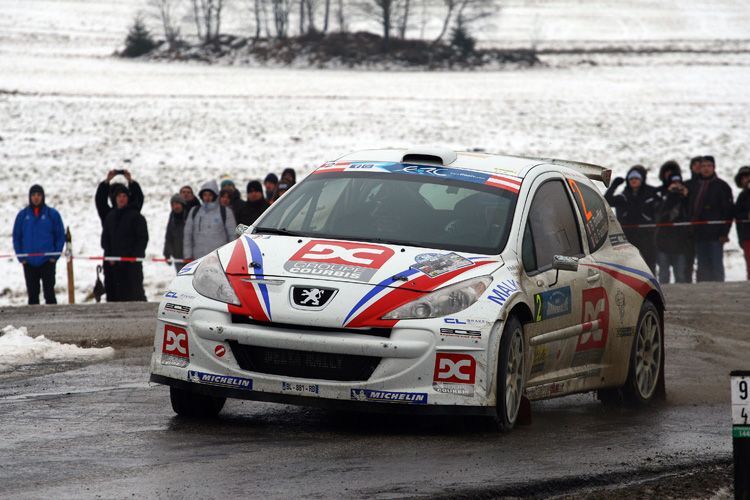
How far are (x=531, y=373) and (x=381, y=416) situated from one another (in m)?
0.94

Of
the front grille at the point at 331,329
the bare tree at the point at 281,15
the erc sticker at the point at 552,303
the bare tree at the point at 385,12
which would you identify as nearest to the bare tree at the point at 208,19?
the bare tree at the point at 281,15

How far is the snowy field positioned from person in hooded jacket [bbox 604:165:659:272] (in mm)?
4586

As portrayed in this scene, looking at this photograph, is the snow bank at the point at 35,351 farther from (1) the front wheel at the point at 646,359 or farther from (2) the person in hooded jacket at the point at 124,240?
(2) the person in hooded jacket at the point at 124,240

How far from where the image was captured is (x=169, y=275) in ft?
76.8

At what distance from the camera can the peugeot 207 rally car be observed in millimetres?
7141

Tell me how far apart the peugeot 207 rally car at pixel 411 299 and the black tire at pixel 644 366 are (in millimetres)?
51

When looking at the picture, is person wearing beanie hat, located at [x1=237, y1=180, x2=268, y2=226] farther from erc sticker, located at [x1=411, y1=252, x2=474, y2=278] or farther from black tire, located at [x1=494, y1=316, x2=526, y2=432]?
black tire, located at [x1=494, y1=316, x2=526, y2=432]

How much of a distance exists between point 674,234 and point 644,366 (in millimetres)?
10331

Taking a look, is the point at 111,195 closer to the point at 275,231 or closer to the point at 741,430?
the point at 275,231

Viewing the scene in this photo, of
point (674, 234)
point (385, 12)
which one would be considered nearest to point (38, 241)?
point (674, 234)

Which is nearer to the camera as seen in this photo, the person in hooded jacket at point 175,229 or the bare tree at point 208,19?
the person in hooded jacket at point 175,229

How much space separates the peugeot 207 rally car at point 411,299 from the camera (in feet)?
23.4

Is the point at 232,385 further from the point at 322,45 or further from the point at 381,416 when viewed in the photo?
the point at 322,45

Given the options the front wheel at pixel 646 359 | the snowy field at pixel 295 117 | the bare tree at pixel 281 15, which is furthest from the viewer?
the bare tree at pixel 281 15
